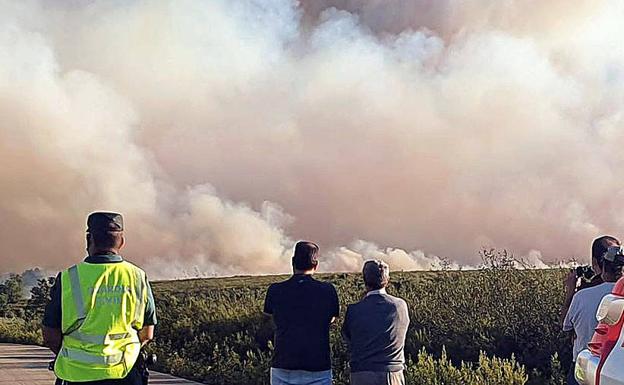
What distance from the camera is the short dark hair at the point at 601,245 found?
6.18 m

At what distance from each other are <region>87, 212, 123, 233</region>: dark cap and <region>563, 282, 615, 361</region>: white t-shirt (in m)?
3.06

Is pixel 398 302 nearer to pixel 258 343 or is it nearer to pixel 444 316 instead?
pixel 444 316

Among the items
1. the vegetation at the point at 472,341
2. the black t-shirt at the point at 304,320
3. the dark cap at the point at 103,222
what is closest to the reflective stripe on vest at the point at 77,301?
the dark cap at the point at 103,222

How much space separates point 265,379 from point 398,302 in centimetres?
660

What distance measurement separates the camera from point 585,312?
607 centimetres

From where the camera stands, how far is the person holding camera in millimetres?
6008

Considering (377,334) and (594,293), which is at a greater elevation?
(594,293)

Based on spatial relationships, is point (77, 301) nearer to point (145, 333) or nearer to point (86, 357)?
point (86, 357)

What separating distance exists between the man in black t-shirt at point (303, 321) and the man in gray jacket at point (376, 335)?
7.8 inches

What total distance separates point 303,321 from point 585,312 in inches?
76.2

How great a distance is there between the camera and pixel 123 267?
17.8ft

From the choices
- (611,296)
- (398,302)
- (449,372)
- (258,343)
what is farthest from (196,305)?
(611,296)

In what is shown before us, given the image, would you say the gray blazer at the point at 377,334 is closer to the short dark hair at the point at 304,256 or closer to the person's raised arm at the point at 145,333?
the short dark hair at the point at 304,256

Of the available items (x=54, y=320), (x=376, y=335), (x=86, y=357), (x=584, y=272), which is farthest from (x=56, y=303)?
(x=584, y=272)
